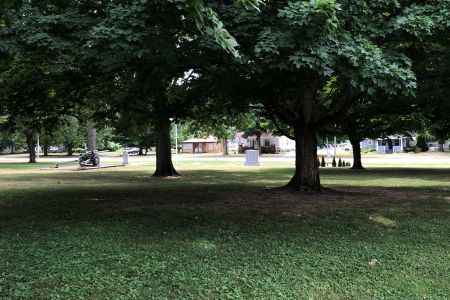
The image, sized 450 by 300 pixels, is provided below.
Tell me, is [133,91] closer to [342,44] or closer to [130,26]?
[130,26]

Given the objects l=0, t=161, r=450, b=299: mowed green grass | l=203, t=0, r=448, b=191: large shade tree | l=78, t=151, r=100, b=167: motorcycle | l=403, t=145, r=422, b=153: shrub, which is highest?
l=203, t=0, r=448, b=191: large shade tree

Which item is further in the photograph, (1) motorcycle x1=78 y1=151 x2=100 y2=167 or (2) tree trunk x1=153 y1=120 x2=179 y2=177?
(1) motorcycle x1=78 y1=151 x2=100 y2=167

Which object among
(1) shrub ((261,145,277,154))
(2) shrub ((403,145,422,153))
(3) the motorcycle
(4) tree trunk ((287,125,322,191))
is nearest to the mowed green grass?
(4) tree trunk ((287,125,322,191))

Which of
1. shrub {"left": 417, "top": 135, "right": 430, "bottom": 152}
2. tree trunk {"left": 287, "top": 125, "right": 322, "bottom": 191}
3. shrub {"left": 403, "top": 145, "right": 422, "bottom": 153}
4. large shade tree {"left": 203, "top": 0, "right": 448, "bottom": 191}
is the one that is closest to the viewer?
large shade tree {"left": 203, "top": 0, "right": 448, "bottom": 191}

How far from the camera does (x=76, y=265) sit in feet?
18.9

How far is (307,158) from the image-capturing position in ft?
46.0

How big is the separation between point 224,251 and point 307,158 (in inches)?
312

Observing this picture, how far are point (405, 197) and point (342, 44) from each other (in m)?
7.02

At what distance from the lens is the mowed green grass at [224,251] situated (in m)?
5.23

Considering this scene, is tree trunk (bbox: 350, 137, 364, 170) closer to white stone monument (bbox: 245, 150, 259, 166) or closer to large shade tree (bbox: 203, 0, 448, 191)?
white stone monument (bbox: 245, 150, 259, 166)

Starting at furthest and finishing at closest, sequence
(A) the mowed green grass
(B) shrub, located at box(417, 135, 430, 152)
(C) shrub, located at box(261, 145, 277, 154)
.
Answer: (C) shrub, located at box(261, 145, 277, 154)
(B) shrub, located at box(417, 135, 430, 152)
(A) the mowed green grass

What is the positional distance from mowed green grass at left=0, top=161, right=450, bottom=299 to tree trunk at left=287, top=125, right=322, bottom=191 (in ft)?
9.38

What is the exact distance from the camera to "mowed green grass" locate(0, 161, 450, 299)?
5.23 meters

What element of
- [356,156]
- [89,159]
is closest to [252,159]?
[356,156]
